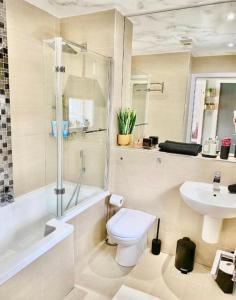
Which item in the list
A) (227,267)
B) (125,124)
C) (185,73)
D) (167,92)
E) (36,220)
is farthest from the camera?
(125,124)

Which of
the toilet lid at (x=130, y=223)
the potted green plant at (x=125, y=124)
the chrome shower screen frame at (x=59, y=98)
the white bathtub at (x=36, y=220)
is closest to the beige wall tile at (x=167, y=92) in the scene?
the potted green plant at (x=125, y=124)

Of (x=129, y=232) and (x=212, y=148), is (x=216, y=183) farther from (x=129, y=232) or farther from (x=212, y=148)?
(x=129, y=232)

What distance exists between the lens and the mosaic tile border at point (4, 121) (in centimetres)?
198

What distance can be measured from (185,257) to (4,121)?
6.80 feet

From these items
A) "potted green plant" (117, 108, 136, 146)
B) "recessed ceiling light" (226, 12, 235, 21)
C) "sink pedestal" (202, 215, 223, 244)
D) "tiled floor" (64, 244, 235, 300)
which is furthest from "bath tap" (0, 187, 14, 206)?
"recessed ceiling light" (226, 12, 235, 21)

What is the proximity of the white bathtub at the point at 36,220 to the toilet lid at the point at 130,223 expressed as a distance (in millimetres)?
291

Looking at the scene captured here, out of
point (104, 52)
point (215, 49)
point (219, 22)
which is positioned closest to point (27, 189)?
point (104, 52)

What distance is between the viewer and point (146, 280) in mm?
2092

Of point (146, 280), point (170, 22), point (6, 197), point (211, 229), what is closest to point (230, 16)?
point (170, 22)

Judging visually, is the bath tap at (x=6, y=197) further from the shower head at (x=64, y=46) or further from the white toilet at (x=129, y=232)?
the shower head at (x=64, y=46)

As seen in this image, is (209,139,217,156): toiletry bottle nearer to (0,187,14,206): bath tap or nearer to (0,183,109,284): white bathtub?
(0,183,109,284): white bathtub

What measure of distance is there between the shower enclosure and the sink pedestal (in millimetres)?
1104

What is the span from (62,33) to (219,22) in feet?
5.37

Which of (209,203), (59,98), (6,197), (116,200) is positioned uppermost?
(59,98)
